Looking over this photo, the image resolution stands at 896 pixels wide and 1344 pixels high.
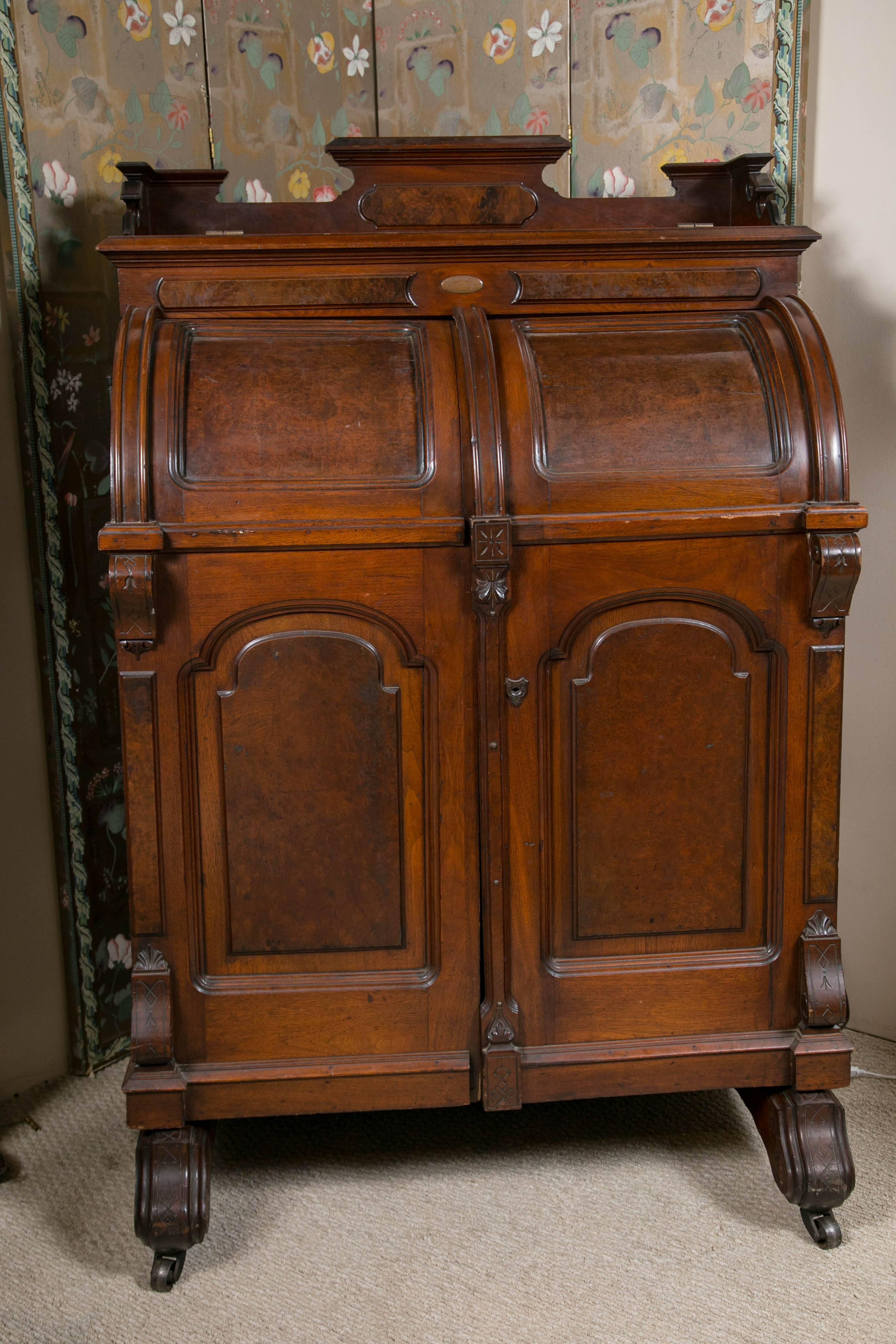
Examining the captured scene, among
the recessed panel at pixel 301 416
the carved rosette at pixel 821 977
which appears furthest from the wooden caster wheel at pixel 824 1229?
Result: the recessed panel at pixel 301 416

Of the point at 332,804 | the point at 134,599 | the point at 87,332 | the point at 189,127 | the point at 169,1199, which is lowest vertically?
the point at 169,1199

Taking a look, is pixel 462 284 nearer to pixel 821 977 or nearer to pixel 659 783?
pixel 659 783

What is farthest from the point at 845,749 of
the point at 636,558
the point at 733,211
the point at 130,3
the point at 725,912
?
the point at 130,3

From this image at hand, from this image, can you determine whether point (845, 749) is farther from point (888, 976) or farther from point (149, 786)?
point (149, 786)

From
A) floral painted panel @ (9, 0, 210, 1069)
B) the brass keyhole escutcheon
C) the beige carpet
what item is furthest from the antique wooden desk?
floral painted panel @ (9, 0, 210, 1069)

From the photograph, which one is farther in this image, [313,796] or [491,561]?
[313,796]

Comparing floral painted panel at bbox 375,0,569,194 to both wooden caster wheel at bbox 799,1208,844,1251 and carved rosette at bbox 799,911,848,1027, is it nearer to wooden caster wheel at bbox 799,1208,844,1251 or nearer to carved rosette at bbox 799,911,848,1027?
carved rosette at bbox 799,911,848,1027

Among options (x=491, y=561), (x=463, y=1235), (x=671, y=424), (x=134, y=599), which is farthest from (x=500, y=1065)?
(x=671, y=424)

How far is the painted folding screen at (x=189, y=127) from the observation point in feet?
7.13

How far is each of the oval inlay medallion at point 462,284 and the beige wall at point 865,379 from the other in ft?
2.89

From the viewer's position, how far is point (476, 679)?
5.71 ft

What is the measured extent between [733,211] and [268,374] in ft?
3.31

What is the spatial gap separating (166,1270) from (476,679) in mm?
1093

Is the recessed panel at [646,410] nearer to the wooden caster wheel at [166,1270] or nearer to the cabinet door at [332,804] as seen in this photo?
the cabinet door at [332,804]
